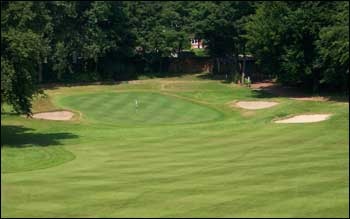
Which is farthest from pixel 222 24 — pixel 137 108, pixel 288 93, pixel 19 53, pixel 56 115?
pixel 19 53

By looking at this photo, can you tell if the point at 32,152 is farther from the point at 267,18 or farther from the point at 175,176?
the point at 267,18

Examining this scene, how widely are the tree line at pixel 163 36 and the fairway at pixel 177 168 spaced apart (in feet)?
18.5

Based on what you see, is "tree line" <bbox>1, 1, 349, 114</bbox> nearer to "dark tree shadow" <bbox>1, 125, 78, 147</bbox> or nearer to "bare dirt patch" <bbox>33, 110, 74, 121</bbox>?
"dark tree shadow" <bbox>1, 125, 78, 147</bbox>

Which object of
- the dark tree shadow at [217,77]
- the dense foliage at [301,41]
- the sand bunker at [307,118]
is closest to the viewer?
the sand bunker at [307,118]

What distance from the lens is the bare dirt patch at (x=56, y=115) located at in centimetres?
5106

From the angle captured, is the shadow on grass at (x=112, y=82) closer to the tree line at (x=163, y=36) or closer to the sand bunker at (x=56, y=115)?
the tree line at (x=163, y=36)

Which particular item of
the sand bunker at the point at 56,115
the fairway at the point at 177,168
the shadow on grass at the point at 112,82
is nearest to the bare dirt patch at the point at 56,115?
the sand bunker at the point at 56,115

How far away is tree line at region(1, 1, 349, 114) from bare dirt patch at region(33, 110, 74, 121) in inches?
284

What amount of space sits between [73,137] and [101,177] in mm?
17062

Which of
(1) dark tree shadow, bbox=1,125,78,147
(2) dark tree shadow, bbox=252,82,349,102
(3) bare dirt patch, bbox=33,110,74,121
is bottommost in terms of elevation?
(3) bare dirt patch, bbox=33,110,74,121

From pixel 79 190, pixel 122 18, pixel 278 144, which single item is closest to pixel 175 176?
pixel 79 190

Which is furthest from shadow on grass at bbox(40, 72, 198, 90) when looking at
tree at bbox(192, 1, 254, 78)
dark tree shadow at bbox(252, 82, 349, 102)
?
dark tree shadow at bbox(252, 82, 349, 102)

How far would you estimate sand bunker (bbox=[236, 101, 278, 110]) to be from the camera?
55.6 meters

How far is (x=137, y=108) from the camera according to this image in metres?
57.9
